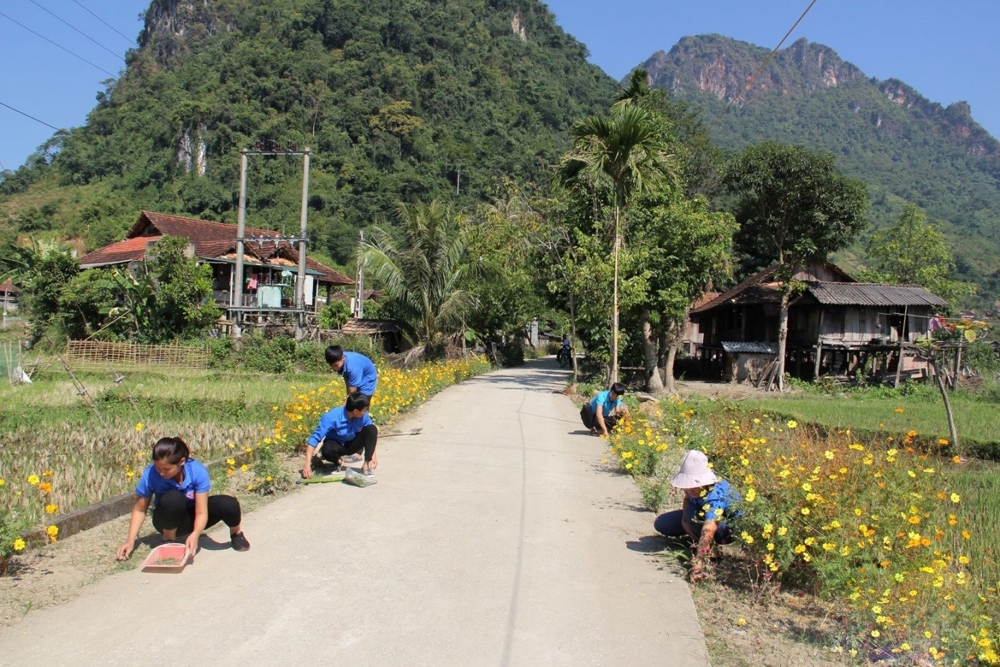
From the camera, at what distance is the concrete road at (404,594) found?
168 inches

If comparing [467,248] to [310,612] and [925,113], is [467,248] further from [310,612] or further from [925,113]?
[925,113]

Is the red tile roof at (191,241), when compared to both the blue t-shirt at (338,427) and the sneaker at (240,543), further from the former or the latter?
the sneaker at (240,543)

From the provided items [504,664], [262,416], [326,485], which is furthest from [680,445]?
[262,416]

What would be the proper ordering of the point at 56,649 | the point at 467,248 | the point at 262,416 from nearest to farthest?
the point at 56,649 → the point at 262,416 → the point at 467,248

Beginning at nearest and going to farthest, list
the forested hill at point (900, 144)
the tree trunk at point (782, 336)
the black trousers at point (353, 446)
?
the black trousers at point (353, 446)
the tree trunk at point (782, 336)
the forested hill at point (900, 144)

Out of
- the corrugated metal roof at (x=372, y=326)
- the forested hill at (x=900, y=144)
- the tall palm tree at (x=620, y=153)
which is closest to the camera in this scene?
the tall palm tree at (x=620, y=153)

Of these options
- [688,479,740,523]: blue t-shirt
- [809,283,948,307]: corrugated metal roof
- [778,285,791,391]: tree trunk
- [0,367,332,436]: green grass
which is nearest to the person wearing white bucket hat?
[688,479,740,523]: blue t-shirt

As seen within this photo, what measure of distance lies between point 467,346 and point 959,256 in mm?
56032

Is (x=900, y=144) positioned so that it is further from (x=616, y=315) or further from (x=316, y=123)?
(x=616, y=315)

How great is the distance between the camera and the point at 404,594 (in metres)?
5.18

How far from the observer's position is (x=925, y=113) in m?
185

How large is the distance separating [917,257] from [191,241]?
38764mm

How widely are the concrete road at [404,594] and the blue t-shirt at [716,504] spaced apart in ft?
1.78

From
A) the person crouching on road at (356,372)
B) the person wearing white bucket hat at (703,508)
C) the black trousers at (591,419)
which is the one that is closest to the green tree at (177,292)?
the black trousers at (591,419)
